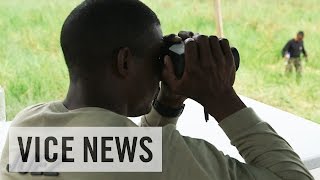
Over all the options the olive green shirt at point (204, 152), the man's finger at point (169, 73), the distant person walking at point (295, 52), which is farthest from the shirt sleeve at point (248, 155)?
the distant person walking at point (295, 52)

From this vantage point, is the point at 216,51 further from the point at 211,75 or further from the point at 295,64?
the point at 295,64

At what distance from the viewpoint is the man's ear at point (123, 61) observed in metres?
0.75

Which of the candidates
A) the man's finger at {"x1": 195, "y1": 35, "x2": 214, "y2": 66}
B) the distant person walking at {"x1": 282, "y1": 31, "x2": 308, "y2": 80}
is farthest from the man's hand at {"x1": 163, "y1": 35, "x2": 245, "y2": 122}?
the distant person walking at {"x1": 282, "y1": 31, "x2": 308, "y2": 80}

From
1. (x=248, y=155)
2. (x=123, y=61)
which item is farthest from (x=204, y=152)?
(x=123, y=61)

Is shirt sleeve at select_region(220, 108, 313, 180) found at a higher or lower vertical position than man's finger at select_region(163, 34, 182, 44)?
lower

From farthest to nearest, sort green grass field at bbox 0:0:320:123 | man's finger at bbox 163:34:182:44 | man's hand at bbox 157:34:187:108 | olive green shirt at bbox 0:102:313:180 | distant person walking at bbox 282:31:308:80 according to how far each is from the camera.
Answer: distant person walking at bbox 282:31:308:80
green grass field at bbox 0:0:320:123
man's hand at bbox 157:34:187:108
man's finger at bbox 163:34:182:44
olive green shirt at bbox 0:102:313:180

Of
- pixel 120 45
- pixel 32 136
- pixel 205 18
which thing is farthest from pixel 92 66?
pixel 205 18

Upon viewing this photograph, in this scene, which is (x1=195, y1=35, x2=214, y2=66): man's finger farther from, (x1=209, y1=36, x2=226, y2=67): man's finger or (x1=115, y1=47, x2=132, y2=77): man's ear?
(x1=115, y1=47, x2=132, y2=77): man's ear

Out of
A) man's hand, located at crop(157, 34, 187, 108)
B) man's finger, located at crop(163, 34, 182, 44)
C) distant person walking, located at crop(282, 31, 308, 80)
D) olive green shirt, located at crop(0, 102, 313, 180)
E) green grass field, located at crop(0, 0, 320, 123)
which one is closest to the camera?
olive green shirt, located at crop(0, 102, 313, 180)

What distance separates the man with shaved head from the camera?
0.74 meters

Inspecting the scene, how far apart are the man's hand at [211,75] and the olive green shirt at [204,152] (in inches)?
1.0

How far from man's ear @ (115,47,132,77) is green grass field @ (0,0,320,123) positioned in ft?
6.70

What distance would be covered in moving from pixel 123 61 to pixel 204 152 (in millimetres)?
192

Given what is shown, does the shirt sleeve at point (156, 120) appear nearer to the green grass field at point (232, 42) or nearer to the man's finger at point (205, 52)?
the man's finger at point (205, 52)
